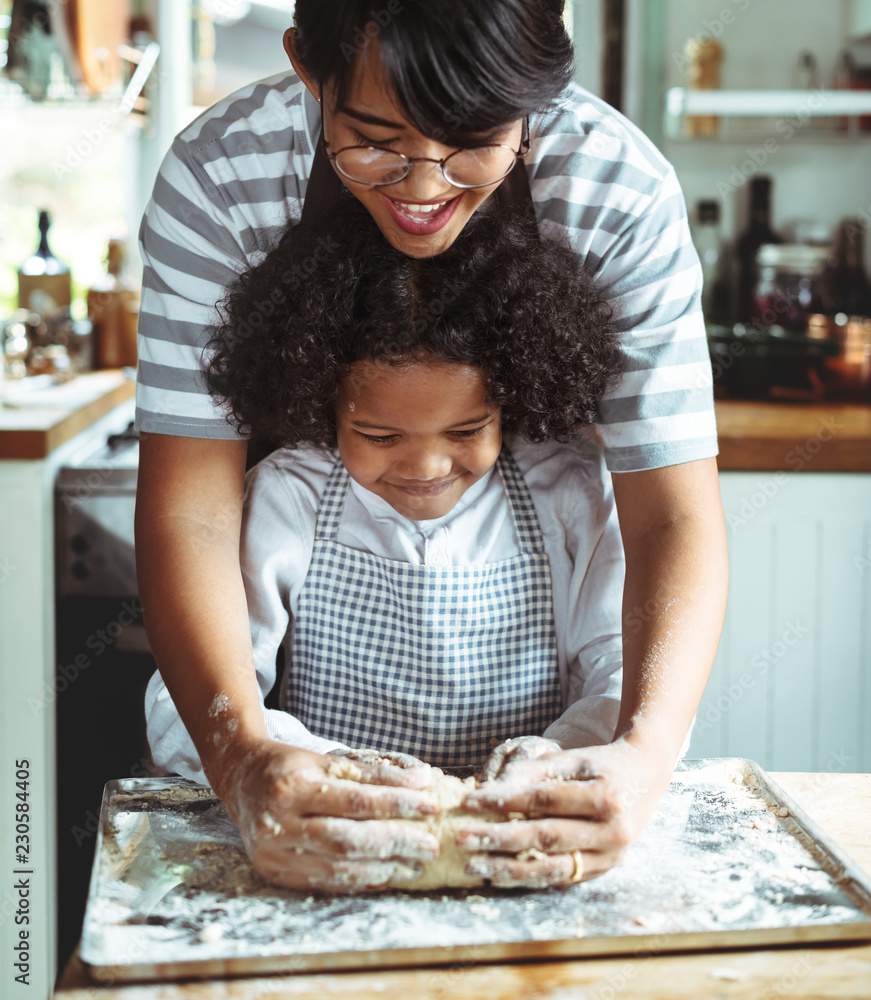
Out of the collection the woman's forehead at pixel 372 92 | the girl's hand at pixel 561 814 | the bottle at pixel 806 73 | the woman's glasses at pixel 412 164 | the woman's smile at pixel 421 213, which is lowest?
the girl's hand at pixel 561 814

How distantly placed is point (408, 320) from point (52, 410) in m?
1.05

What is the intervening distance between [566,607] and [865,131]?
1.85 metres

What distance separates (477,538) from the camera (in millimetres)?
1094

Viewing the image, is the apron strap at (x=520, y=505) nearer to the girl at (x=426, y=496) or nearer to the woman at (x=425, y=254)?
the girl at (x=426, y=496)

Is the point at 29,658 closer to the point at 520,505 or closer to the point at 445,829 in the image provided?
the point at 520,505

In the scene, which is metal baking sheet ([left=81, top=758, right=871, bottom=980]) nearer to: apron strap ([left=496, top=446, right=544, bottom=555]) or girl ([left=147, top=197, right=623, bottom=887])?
girl ([left=147, top=197, right=623, bottom=887])

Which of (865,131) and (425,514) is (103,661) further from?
(865,131)

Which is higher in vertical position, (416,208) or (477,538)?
(416,208)

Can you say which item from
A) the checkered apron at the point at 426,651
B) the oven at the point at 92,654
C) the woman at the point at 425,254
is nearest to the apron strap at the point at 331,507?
the checkered apron at the point at 426,651

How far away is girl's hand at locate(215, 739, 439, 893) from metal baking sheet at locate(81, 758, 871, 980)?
17 millimetres

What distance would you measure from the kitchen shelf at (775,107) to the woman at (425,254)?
1.44 m

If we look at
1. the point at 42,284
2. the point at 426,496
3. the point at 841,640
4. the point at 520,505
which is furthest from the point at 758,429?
the point at 42,284

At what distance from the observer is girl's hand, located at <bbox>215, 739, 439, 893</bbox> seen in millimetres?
713

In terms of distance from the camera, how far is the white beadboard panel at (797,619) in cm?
186
